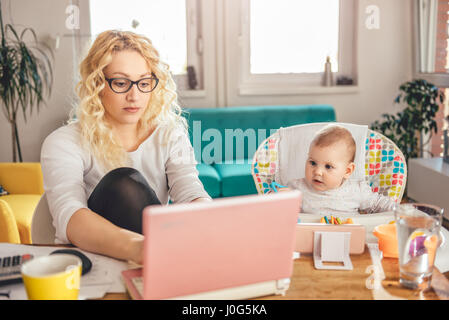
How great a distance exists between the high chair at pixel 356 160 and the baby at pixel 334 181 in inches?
2.5

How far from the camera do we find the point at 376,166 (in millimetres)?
1811

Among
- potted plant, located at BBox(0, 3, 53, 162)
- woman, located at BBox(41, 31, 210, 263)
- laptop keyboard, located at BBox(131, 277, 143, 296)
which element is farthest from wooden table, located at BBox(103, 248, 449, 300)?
potted plant, located at BBox(0, 3, 53, 162)

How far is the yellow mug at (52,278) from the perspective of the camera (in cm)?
75

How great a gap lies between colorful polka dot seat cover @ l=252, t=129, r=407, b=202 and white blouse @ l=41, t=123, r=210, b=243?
34 centimetres

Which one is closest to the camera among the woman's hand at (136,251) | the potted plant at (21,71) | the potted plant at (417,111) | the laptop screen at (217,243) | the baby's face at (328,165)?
the laptop screen at (217,243)

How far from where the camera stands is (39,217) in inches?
51.2

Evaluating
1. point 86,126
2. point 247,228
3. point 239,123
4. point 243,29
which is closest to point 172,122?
point 86,126

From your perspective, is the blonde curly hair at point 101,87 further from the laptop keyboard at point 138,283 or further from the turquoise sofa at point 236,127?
the turquoise sofa at point 236,127

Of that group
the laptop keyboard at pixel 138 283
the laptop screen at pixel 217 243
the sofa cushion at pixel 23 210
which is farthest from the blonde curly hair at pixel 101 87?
the sofa cushion at pixel 23 210

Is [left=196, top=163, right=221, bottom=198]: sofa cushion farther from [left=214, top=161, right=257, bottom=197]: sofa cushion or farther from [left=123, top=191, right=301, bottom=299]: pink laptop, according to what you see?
[left=123, top=191, right=301, bottom=299]: pink laptop

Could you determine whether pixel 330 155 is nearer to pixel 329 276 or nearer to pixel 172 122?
pixel 172 122

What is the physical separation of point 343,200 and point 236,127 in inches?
77.6

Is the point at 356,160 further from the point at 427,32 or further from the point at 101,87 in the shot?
the point at 427,32

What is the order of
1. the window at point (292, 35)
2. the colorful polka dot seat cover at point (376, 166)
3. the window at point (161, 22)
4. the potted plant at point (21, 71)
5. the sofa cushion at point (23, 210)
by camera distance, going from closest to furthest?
the colorful polka dot seat cover at point (376, 166), the sofa cushion at point (23, 210), the potted plant at point (21, 71), the window at point (161, 22), the window at point (292, 35)
